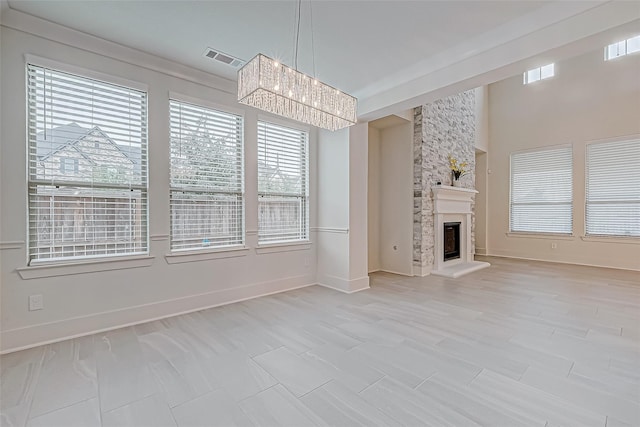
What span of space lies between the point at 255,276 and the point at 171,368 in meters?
1.92

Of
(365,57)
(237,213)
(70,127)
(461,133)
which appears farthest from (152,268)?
(461,133)

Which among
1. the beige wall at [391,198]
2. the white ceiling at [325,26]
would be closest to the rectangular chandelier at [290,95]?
the white ceiling at [325,26]

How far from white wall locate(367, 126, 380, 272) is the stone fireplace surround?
1.12 m

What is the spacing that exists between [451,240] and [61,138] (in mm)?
6611

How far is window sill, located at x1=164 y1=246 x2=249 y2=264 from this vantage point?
3422 mm

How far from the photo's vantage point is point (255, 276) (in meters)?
4.13

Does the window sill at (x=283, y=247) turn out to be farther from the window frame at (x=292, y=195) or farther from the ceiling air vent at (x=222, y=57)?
the ceiling air vent at (x=222, y=57)

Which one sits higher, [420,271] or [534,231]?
[534,231]

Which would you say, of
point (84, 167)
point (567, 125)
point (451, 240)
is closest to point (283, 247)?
point (84, 167)

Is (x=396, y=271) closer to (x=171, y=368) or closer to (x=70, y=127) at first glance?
(x=171, y=368)

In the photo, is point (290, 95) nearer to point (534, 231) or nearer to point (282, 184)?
point (282, 184)

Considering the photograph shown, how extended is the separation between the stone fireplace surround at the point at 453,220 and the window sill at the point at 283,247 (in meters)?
2.73

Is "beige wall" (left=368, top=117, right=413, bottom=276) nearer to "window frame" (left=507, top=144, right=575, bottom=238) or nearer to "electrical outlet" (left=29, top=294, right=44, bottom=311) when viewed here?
"window frame" (left=507, top=144, right=575, bottom=238)

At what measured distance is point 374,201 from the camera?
6.05 metres
